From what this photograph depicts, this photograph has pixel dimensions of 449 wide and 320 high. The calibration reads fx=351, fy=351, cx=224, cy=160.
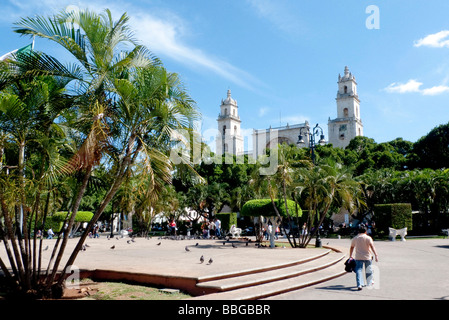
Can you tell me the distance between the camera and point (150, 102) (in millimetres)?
7035

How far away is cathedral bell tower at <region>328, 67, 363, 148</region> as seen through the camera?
7569 centimetres

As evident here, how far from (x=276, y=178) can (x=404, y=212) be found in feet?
44.8

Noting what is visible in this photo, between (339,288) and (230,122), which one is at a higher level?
(230,122)

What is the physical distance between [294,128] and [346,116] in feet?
38.5

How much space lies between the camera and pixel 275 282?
26.7ft

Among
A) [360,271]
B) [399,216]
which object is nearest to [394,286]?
[360,271]

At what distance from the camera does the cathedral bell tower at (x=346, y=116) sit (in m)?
75.7

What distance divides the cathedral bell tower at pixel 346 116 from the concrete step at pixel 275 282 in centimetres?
6910

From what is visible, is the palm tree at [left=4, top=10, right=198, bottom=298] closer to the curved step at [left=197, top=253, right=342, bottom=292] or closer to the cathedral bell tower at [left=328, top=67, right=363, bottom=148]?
the curved step at [left=197, top=253, right=342, bottom=292]

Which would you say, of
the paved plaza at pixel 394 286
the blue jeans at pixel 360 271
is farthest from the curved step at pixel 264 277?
the blue jeans at pixel 360 271

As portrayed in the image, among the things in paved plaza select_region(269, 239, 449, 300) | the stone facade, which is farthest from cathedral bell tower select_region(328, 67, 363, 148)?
paved plaza select_region(269, 239, 449, 300)

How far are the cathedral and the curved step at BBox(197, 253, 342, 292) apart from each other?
188 ft

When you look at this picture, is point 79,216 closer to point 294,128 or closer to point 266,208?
point 266,208

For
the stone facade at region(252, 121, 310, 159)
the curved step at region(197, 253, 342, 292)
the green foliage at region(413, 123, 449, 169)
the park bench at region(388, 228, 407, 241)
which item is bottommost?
the park bench at region(388, 228, 407, 241)
